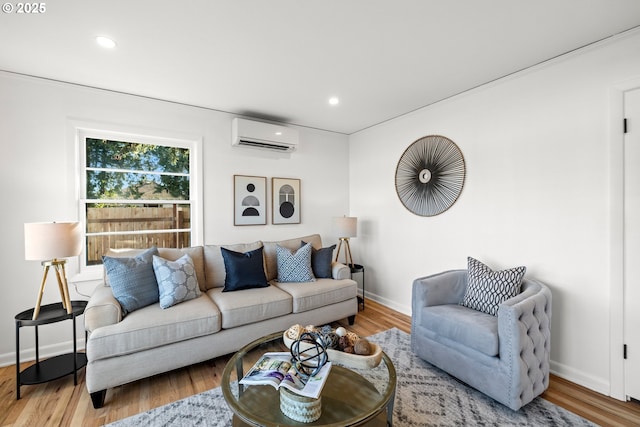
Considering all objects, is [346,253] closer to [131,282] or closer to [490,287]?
[490,287]

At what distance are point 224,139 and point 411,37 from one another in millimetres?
2367

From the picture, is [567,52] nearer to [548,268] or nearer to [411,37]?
[411,37]

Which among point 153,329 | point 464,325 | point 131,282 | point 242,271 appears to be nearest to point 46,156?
point 131,282

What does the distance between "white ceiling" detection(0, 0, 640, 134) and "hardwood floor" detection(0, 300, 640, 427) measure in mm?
2532

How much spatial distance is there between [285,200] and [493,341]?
284cm

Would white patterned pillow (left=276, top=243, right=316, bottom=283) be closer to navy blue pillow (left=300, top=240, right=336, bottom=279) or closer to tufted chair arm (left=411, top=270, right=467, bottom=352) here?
navy blue pillow (left=300, top=240, right=336, bottom=279)

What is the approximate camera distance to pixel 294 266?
3.20 meters

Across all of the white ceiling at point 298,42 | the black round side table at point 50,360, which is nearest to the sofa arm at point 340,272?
the white ceiling at point 298,42

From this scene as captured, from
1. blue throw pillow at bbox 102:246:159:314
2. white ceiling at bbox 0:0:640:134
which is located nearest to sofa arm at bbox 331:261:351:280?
blue throw pillow at bbox 102:246:159:314

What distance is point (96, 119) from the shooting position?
2824mm

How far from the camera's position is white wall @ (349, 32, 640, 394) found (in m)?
2.12

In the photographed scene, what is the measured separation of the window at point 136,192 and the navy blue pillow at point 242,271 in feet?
2.33

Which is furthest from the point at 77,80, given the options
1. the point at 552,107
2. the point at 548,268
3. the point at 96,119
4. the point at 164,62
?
the point at 548,268

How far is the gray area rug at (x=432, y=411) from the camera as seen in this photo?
1805 millimetres
